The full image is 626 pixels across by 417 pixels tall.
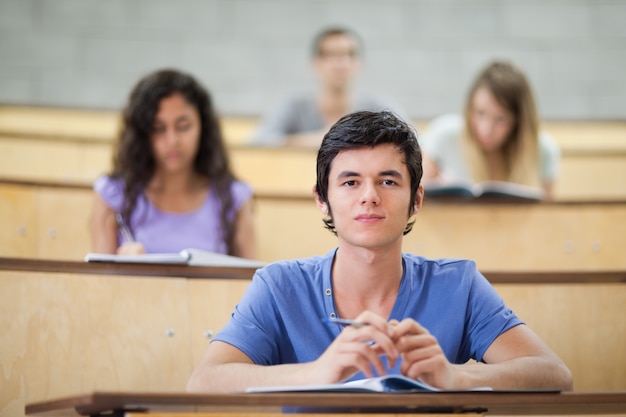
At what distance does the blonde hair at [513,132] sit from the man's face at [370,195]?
1279 mm

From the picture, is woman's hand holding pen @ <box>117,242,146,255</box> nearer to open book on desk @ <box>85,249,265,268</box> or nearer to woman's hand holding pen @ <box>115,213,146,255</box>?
woman's hand holding pen @ <box>115,213,146,255</box>

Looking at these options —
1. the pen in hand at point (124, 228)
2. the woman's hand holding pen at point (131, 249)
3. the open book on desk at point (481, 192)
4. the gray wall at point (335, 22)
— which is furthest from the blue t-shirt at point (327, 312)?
the gray wall at point (335, 22)

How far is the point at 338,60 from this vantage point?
3223mm

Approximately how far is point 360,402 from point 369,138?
527 mm

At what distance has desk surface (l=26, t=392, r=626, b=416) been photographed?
973mm

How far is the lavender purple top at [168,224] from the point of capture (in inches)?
89.1

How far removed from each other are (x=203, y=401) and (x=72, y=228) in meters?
1.44

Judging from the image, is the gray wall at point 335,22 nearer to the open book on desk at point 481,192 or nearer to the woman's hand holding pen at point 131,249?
the open book on desk at point 481,192

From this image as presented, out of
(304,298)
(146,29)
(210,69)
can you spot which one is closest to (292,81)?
(210,69)

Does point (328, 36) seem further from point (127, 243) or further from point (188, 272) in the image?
point (188, 272)

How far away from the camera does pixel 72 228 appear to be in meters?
2.34

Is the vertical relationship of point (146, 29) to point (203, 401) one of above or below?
above

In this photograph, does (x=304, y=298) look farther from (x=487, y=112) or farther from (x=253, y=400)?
(x=487, y=112)

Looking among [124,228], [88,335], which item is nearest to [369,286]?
[88,335]
